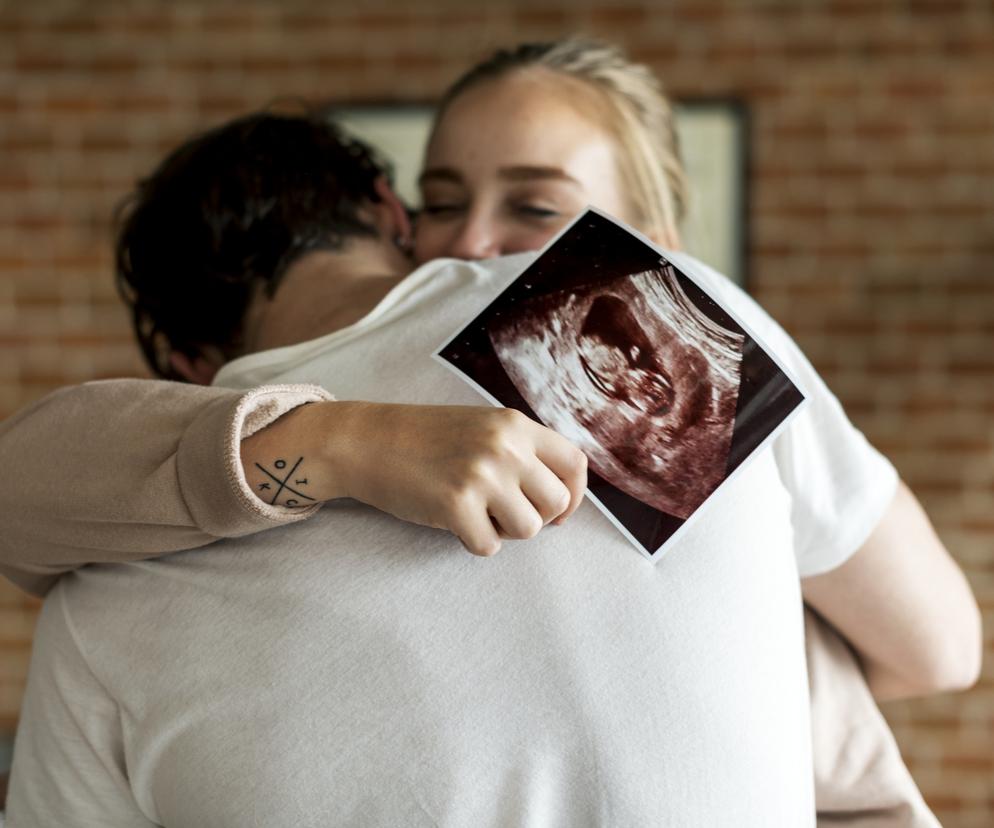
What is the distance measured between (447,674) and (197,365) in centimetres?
59

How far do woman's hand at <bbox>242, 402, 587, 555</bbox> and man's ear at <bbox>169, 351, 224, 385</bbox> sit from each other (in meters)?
0.44

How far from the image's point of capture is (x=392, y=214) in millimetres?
1260

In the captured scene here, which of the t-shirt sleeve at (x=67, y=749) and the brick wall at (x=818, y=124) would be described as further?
the brick wall at (x=818, y=124)

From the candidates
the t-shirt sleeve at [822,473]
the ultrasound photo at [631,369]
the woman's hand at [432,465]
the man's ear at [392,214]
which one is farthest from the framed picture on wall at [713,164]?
the woman's hand at [432,465]

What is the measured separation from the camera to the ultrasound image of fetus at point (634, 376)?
0.84 m

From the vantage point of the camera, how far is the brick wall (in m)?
3.27

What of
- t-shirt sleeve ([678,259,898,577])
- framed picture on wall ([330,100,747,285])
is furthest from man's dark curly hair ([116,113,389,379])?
framed picture on wall ([330,100,747,285])

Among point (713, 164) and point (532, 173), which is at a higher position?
point (532, 173)

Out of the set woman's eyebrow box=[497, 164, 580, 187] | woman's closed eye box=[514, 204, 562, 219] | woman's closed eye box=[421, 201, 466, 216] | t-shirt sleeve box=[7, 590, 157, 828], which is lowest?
t-shirt sleeve box=[7, 590, 157, 828]

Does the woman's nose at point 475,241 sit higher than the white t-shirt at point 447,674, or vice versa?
the woman's nose at point 475,241

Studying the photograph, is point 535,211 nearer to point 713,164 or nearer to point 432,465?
point 432,465

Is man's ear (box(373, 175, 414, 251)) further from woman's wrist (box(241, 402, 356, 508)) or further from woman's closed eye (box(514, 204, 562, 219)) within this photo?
woman's wrist (box(241, 402, 356, 508))

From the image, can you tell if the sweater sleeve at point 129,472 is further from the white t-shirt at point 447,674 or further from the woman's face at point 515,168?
the woman's face at point 515,168

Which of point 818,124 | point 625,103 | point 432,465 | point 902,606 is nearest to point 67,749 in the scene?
point 432,465
